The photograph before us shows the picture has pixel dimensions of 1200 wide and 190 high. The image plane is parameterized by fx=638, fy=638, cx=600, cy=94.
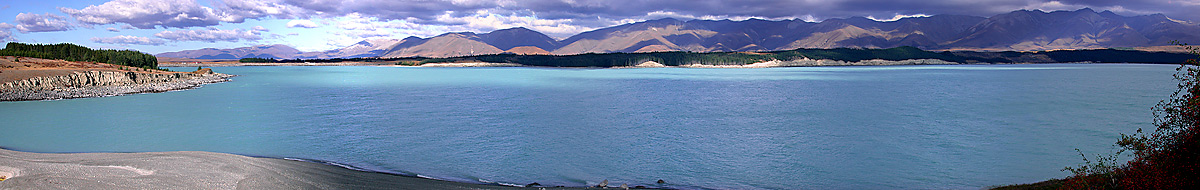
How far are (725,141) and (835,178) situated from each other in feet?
17.8

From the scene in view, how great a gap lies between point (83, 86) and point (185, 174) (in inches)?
1495

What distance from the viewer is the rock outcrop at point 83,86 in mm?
33438

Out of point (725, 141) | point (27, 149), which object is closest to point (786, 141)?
point (725, 141)

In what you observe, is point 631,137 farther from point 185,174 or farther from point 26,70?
point 26,70

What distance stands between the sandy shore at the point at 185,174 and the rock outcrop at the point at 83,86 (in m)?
26.6

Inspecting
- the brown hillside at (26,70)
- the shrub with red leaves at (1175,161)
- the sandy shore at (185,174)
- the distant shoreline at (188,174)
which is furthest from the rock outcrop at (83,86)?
the shrub with red leaves at (1175,161)

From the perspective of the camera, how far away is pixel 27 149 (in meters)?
15.6

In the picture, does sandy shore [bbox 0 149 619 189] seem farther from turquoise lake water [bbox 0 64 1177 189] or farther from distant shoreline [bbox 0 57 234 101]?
distant shoreline [bbox 0 57 234 101]

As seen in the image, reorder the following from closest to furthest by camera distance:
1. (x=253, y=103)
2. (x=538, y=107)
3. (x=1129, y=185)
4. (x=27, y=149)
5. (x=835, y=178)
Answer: (x=1129, y=185), (x=835, y=178), (x=27, y=149), (x=538, y=107), (x=253, y=103)

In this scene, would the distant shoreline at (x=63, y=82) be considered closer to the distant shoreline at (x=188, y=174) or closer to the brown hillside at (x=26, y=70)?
the brown hillside at (x=26, y=70)

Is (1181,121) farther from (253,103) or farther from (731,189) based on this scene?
(253,103)

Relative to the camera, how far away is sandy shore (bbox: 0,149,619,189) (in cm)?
888

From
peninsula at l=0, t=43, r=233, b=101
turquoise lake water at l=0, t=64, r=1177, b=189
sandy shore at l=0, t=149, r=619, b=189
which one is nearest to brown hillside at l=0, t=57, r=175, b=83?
peninsula at l=0, t=43, r=233, b=101

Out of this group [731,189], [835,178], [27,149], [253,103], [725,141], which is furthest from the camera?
[253,103]
